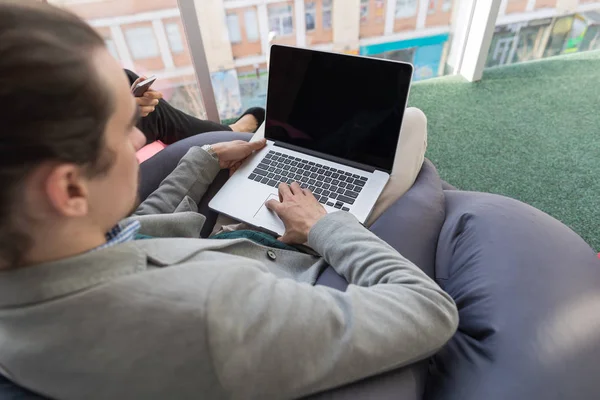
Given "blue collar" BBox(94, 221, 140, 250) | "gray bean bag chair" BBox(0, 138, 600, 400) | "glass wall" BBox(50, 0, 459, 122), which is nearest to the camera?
"blue collar" BBox(94, 221, 140, 250)

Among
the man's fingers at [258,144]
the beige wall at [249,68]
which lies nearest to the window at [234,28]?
the beige wall at [249,68]

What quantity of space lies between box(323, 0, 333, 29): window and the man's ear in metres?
1.83

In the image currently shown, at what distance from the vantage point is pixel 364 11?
201cm

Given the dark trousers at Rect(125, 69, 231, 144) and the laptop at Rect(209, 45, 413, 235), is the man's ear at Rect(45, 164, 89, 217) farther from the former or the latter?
the dark trousers at Rect(125, 69, 231, 144)

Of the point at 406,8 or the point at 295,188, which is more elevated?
the point at 406,8

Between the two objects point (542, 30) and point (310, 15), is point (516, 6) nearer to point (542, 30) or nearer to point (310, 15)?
point (542, 30)

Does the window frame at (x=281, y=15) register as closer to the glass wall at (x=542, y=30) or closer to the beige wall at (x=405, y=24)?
the beige wall at (x=405, y=24)

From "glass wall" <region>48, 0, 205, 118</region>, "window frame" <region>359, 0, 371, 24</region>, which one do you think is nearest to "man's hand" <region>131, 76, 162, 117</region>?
"glass wall" <region>48, 0, 205, 118</region>

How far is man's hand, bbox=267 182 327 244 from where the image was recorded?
868mm

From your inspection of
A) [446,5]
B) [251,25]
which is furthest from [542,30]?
[251,25]

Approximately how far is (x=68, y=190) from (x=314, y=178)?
677 millimetres

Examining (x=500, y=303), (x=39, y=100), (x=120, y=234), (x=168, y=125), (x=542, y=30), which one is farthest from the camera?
(x=542, y=30)

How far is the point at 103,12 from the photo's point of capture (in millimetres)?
1688

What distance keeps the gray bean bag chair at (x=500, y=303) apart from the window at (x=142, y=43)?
147 cm
